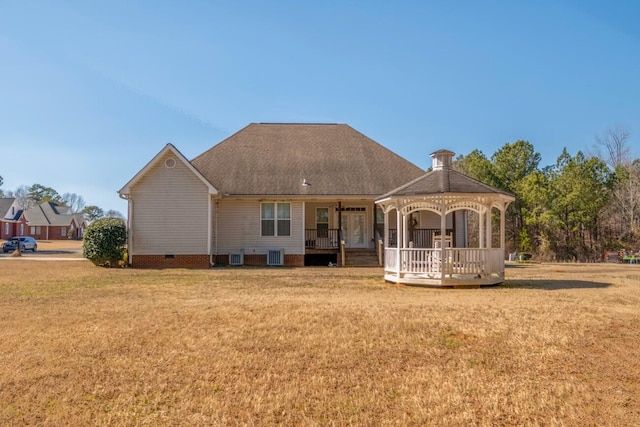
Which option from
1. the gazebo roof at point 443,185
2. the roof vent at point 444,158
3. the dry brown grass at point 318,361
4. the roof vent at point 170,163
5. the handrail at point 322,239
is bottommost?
the dry brown grass at point 318,361

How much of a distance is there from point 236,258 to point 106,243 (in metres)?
5.56

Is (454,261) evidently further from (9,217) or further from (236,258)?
(9,217)

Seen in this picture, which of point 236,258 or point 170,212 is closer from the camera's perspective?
point 170,212


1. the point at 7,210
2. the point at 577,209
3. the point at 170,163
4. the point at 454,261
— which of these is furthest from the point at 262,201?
the point at 7,210

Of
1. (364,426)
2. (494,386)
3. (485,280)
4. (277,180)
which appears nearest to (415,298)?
(485,280)

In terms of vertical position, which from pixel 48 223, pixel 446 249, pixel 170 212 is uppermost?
pixel 48 223

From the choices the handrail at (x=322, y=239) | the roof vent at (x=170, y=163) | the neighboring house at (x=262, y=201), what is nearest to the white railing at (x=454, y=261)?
the neighboring house at (x=262, y=201)

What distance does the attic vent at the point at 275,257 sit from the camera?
74.5ft

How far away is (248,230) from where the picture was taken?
23.1 metres

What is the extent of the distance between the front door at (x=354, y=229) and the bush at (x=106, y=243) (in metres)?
10.2

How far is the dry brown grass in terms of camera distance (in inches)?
222

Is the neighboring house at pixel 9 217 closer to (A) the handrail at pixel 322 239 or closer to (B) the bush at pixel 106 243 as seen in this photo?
(B) the bush at pixel 106 243

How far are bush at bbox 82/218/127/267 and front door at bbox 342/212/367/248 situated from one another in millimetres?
10180

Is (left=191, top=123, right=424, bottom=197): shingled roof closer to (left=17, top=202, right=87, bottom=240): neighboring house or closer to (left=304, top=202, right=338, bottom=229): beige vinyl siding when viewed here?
(left=304, top=202, right=338, bottom=229): beige vinyl siding
